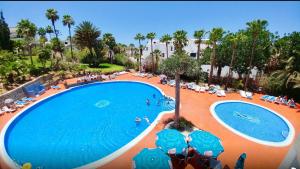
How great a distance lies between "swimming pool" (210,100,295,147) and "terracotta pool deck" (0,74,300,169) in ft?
1.89

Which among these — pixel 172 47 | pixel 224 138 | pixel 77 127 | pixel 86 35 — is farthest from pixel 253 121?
pixel 86 35

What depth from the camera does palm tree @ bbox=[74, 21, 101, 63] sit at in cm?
4244

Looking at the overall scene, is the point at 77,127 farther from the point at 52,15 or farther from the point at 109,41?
the point at 109,41

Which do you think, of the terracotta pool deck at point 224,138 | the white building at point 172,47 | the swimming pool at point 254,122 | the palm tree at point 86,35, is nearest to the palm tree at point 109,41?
the palm tree at point 86,35

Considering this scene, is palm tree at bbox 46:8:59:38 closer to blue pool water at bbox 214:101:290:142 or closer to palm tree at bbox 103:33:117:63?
palm tree at bbox 103:33:117:63

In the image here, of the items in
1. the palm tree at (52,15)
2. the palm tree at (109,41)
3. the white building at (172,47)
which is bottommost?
the white building at (172,47)

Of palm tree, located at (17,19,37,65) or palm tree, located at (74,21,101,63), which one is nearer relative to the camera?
palm tree, located at (17,19,37,65)

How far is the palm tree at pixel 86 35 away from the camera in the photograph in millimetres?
42438

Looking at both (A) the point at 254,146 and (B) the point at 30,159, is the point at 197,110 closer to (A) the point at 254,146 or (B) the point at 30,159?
(A) the point at 254,146

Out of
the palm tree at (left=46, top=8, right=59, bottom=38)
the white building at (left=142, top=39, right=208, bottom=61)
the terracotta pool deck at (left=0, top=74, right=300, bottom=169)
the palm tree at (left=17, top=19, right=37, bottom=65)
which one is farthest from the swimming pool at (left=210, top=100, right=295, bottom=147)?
the palm tree at (left=46, top=8, right=59, bottom=38)

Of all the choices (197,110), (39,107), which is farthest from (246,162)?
(39,107)

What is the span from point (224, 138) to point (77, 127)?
11742 mm

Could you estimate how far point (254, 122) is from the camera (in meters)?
17.4

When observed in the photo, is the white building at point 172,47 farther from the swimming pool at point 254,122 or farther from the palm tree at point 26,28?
the palm tree at point 26,28
